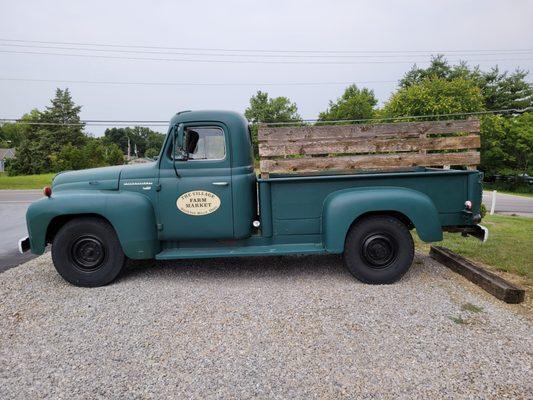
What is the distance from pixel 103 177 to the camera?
4684mm

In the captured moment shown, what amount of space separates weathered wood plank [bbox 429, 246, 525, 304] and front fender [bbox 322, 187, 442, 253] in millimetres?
649

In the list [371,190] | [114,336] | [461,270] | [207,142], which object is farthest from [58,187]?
[461,270]

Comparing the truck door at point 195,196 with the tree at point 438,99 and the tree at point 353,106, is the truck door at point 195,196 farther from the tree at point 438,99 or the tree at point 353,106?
the tree at point 353,106

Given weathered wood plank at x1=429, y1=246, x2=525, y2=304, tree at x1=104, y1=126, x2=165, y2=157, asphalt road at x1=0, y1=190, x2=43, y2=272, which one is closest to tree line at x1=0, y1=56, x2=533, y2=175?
asphalt road at x1=0, y1=190, x2=43, y2=272

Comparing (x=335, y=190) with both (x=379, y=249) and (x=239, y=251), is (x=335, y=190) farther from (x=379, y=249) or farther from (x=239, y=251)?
(x=239, y=251)

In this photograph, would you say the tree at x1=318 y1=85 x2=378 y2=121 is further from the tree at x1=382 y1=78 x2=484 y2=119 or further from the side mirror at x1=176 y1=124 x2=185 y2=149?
the side mirror at x1=176 y1=124 x2=185 y2=149

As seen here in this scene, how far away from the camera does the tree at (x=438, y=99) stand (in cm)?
3008

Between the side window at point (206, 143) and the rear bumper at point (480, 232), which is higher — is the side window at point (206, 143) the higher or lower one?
the higher one

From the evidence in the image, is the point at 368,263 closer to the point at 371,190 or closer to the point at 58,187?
the point at 371,190

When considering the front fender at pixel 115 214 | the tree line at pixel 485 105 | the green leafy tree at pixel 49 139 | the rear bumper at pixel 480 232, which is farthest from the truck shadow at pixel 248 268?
the green leafy tree at pixel 49 139

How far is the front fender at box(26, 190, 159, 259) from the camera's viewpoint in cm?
441

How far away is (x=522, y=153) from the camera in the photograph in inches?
1320

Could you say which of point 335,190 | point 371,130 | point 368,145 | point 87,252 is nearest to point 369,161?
point 368,145

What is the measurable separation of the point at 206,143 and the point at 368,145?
1972mm
